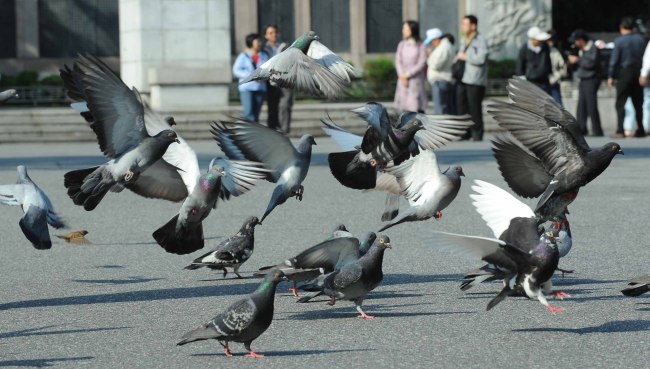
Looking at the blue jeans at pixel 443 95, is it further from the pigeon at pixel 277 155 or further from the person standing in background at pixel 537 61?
Result: the pigeon at pixel 277 155

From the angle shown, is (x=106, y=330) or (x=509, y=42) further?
(x=509, y=42)

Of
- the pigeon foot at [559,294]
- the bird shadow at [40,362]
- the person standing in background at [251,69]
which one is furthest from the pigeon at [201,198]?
the person standing in background at [251,69]

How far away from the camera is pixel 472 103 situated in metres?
23.0

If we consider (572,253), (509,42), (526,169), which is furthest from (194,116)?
(526,169)

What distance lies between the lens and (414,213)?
8.66 metres

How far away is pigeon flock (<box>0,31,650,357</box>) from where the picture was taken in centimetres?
780

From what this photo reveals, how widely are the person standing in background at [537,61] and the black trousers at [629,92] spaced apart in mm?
1276

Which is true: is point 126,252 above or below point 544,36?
below

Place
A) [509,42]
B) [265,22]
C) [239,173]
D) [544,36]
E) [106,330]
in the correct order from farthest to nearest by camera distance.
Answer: [265,22] → [509,42] → [544,36] → [239,173] → [106,330]

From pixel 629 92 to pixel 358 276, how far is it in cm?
1691

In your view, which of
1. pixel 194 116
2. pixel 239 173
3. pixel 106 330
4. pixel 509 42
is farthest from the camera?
pixel 509 42

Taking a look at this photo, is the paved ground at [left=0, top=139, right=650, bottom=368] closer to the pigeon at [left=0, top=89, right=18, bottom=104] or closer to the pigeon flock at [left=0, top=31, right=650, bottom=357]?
the pigeon flock at [left=0, top=31, right=650, bottom=357]

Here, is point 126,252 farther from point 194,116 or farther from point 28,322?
point 194,116

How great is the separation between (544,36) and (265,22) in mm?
16854
